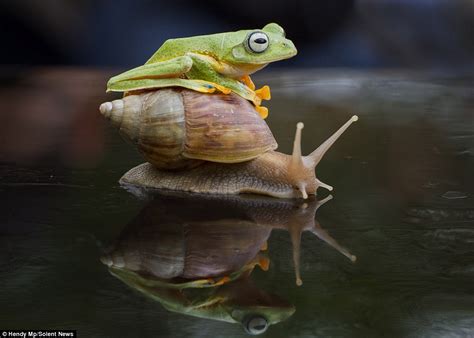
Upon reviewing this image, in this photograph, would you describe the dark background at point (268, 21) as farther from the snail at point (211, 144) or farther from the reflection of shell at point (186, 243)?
the reflection of shell at point (186, 243)

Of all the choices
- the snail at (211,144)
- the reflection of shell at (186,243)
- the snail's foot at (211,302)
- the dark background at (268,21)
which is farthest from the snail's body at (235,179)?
the dark background at (268,21)

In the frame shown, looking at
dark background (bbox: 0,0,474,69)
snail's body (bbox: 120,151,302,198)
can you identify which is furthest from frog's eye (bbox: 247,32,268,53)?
dark background (bbox: 0,0,474,69)

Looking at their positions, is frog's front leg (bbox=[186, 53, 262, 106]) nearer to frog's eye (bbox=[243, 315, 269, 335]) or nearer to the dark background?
frog's eye (bbox=[243, 315, 269, 335])

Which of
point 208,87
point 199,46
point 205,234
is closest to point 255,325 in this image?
point 205,234

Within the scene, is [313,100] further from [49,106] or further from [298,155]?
[298,155]

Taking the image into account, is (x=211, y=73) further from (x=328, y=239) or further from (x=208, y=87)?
(x=328, y=239)

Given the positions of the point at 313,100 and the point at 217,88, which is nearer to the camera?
the point at 217,88

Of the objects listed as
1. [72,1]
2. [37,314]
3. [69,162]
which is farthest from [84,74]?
[37,314]
